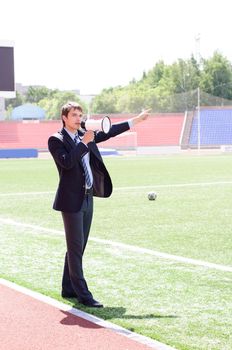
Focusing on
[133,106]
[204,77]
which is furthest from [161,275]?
[204,77]

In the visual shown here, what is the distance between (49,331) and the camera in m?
5.62

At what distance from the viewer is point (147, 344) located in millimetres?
5215

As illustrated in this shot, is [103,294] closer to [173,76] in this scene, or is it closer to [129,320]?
[129,320]

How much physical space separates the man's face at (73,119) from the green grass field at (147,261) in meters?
1.70

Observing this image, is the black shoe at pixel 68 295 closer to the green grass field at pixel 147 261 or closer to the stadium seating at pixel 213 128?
the green grass field at pixel 147 261

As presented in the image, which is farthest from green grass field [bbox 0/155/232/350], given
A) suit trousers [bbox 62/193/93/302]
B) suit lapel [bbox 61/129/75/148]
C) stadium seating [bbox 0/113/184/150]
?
stadium seating [bbox 0/113/184/150]

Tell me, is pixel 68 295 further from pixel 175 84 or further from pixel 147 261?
pixel 175 84

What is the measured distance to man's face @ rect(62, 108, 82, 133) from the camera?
Result: 634 centimetres

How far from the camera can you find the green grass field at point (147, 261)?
19.5 feet

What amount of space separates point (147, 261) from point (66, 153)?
307 centimetres

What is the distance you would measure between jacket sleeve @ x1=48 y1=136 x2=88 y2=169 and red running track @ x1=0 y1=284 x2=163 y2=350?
134cm

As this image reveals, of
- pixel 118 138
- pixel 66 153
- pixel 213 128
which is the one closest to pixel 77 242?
pixel 66 153

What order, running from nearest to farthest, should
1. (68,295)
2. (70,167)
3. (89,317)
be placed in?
(89,317) < (70,167) < (68,295)

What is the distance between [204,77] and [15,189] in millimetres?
80207
